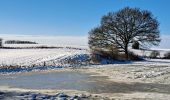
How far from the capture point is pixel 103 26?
60969 millimetres

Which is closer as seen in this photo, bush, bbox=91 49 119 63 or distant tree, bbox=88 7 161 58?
bush, bbox=91 49 119 63

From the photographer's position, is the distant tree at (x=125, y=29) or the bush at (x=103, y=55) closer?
the bush at (x=103, y=55)

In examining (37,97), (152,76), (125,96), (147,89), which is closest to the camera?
(37,97)

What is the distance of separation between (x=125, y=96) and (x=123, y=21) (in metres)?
42.4

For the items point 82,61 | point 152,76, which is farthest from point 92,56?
point 152,76

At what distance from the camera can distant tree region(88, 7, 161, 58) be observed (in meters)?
60.0

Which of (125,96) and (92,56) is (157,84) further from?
(92,56)

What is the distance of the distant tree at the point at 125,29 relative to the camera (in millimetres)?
59969

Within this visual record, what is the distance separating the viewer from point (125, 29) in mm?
60406

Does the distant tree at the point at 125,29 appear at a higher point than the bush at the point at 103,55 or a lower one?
higher

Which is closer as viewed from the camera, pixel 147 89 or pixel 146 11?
pixel 147 89

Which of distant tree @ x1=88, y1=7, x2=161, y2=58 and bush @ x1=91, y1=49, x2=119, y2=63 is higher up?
distant tree @ x1=88, y1=7, x2=161, y2=58

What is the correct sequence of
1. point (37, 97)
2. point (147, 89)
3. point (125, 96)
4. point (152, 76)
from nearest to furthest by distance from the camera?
point (37, 97) < point (125, 96) < point (147, 89) < point (152, 76)

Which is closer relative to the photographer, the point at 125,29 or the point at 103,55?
the point at 103,55
